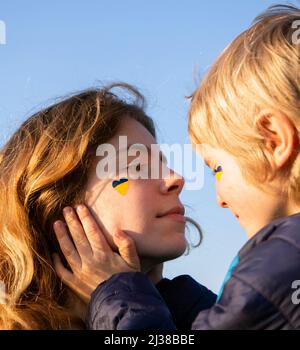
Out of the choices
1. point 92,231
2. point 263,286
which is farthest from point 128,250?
point 263,286

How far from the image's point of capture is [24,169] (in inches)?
127

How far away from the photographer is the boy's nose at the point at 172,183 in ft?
10.4

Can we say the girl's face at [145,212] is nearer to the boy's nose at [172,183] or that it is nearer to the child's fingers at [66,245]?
the boy's nose at [172,183]

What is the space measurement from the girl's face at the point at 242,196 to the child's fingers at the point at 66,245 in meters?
0.79

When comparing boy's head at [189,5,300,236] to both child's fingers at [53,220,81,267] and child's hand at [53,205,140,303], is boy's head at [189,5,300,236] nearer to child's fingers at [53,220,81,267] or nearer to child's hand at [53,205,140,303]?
child's hand at [53,205,140,303]

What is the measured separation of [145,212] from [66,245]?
1.43 ft

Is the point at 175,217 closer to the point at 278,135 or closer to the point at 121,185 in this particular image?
the point at 121,185

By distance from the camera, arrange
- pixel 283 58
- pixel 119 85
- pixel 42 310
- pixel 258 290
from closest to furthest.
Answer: pixel 258 290 < pixel 283 58 < pixel 42 310 < pixel 119 85

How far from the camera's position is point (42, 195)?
3168 millimetres

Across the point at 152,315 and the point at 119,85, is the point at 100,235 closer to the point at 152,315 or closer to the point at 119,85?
the point at 152,315

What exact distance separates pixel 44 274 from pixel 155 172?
0.77 meters

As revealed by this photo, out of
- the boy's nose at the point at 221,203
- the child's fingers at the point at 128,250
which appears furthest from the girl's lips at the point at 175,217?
the boy's nose at the point at 221,203

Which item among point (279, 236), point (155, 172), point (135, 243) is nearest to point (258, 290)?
point (279, 236)

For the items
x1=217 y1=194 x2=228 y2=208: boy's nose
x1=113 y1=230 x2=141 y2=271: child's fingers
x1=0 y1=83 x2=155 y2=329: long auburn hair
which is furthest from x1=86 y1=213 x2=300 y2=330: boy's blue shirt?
x1=0 y1=83 x2=155 y2=329: long auburn hair
